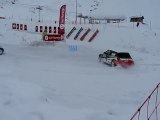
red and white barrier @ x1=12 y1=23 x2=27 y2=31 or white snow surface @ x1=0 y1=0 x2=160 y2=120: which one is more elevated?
red and white barrier @ x1=12 y1=23 x2=27 y2=31

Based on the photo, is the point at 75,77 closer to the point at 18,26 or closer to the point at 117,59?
the point at 117,59

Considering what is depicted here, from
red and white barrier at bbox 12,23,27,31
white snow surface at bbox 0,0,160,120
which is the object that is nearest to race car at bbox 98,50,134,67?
white snow surface at bbox 0,0,160,120

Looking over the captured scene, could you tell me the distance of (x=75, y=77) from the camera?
2069 centimetres

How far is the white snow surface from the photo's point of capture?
1395 cm

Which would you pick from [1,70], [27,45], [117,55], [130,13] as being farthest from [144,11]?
[1,70]

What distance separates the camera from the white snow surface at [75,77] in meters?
14.0

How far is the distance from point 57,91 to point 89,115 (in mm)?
3412

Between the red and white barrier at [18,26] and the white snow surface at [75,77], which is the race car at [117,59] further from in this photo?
the red and white barrier at [18,26]

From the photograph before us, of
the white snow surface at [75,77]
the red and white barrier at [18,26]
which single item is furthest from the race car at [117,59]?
the red and white barrier at [18,26]

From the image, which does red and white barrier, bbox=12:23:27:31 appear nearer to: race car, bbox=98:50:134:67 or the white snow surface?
the white snow surface

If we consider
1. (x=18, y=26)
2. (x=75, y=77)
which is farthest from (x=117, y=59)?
(x=18, y=26)

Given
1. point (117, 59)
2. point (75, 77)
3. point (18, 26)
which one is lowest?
point (75, 77)

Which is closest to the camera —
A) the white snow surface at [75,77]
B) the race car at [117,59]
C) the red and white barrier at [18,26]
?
the white snow surface at [75,77]

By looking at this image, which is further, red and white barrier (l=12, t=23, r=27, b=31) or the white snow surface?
red and white barrier (l=12, t=23, r=27, b=31)
